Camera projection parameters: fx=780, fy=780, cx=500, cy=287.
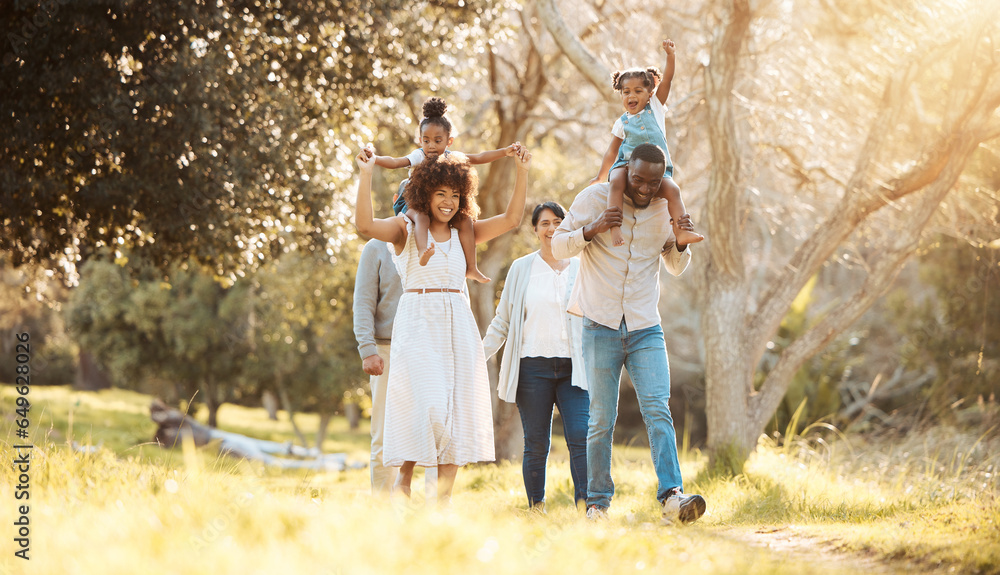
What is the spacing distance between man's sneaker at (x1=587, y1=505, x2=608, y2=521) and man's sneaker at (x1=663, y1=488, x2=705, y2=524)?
1.15 ft

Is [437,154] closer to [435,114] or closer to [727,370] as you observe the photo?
[435,114]

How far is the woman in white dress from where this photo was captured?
4.07 m

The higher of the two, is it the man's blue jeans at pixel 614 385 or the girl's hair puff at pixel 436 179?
the girl's hair puff at pixel 436 179

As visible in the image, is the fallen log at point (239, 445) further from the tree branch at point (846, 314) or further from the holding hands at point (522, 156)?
the holding hands at point (522, 156)

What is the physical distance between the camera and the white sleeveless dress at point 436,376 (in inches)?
160

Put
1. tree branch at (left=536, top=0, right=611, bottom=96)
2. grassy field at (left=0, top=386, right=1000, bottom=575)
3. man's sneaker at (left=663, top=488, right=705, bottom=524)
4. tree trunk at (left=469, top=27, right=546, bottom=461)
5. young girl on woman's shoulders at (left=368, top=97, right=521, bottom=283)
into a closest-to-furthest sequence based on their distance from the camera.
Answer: grassy field at (left=0, top=386, right=1000, bottom=575)
man's sneaker at (left=663, top=488, right=705, bottom=524)
young girl on woman's shoulders at (left=368, top=97, right=521, bottom=283)
tree branch at (left=536, top=0, right=611, bottom=96)
tree trunk at (left=469, top=27, right=546, bottom=461)

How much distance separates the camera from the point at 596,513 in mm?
4309

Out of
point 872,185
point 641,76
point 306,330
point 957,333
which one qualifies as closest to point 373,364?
point 641,76

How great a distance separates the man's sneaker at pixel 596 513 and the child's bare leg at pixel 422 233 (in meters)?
1.66

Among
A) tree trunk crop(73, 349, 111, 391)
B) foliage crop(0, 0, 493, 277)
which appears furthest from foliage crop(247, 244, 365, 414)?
tree trunk crop(73, 349, 111, 391)

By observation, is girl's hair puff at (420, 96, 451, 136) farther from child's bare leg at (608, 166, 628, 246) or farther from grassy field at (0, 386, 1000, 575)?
grassy field at (0, 386, 1000, 575)

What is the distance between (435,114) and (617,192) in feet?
3.99

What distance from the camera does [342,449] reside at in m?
23.9

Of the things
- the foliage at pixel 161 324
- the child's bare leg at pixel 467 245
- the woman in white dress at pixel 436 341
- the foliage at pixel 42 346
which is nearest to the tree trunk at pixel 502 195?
the child's bare leg at pixel 467 245
